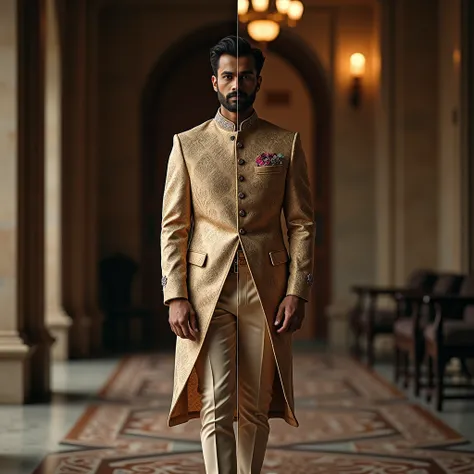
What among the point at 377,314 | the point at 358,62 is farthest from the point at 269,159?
the point at 377,314

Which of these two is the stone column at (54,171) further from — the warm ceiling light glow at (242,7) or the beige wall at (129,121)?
the warm ceiling light glow at (242,7)

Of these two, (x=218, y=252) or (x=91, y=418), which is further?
(x=91, y=418)

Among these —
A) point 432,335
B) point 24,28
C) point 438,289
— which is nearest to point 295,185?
point 432,335

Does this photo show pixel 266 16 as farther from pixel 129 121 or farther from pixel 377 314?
pixel 129 121

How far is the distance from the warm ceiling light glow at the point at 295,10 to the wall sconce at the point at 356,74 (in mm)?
2106

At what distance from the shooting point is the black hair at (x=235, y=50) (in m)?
3.25

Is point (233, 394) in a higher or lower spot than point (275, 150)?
lower

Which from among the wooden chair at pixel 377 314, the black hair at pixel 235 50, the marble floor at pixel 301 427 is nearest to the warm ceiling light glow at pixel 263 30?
the black hair at pixel 235 50

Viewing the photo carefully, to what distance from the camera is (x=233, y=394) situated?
326 cm

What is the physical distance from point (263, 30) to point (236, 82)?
53 centimetres

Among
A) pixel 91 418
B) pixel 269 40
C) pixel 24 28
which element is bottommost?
pixel 91 418

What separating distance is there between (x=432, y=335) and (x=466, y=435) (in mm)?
1215

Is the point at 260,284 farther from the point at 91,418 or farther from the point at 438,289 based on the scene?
the point at 438,289

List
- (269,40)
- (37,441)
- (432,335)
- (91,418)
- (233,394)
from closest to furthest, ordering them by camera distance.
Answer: (233,394) → (269,40) → (37,441) → (91,418) → (432,335)
